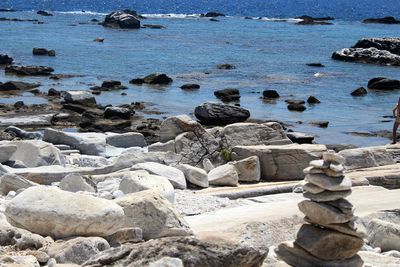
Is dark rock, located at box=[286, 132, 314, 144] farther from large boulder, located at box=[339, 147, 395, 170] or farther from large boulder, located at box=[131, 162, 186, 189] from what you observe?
large boulder, located at box=[131, 162, 186, 189]

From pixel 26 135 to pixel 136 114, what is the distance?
773cm

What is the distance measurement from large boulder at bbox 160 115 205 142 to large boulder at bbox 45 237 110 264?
953 cm

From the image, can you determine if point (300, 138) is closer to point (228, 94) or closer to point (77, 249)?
point (228, 94)

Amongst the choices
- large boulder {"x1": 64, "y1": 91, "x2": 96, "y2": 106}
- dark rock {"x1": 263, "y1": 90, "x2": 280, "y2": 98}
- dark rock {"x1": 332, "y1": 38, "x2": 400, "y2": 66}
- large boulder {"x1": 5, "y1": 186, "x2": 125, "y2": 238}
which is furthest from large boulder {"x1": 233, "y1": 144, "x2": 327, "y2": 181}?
dark rock {"x1": 332, "y1": 38, "x2": 400, "y2": 66}

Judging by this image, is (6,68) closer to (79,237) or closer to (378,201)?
(378,201)

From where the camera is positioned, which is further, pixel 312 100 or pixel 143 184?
pixel 312 100

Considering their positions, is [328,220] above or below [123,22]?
above

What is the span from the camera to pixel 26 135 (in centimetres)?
2347

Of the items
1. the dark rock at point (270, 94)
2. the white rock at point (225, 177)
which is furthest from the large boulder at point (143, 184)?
the dark rock at point (270, 94)

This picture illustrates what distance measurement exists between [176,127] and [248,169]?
3000 mm

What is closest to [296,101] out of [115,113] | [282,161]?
[115,113]

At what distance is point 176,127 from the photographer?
19.1 m

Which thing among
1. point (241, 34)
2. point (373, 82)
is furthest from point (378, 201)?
point (241, 34)

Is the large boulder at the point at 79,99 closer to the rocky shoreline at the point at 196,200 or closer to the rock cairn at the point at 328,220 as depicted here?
the rocky shoreline at the point at 196,200
